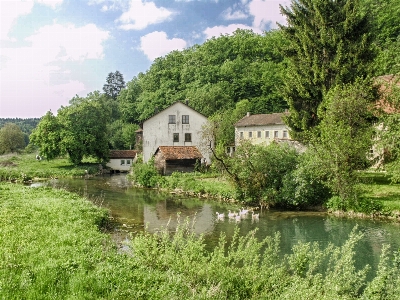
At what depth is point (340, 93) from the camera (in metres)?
25.8

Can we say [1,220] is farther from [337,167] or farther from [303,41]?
[303,41]

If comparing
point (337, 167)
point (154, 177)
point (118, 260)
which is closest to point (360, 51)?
point (337, 167)

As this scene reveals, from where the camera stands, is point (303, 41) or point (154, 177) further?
point (154, 177)

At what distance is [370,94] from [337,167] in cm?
846

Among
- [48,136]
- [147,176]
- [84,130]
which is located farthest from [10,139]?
[147,176]

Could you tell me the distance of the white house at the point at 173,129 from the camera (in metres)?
47.0

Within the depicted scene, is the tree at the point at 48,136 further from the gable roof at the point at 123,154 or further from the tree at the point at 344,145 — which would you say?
the tree at the point at 344,145

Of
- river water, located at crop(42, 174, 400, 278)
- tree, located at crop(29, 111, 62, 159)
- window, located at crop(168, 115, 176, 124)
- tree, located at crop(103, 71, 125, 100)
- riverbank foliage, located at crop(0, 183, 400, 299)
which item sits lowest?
river water, located at crop(42, 174, 400, 278)

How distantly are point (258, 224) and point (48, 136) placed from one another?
40884mm

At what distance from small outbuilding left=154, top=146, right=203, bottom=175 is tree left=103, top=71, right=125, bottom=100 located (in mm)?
93579

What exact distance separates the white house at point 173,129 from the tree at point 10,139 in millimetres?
54651

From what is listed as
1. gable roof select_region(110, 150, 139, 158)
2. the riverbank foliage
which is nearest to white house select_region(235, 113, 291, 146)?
gable roof select_region(110, 150, 139, 158)

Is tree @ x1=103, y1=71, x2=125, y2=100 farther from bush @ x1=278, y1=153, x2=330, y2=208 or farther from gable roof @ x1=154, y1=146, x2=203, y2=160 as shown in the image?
bush @ x1=278, y1=153, x2=330, y2=208

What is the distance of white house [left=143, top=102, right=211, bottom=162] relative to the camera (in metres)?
47.0
